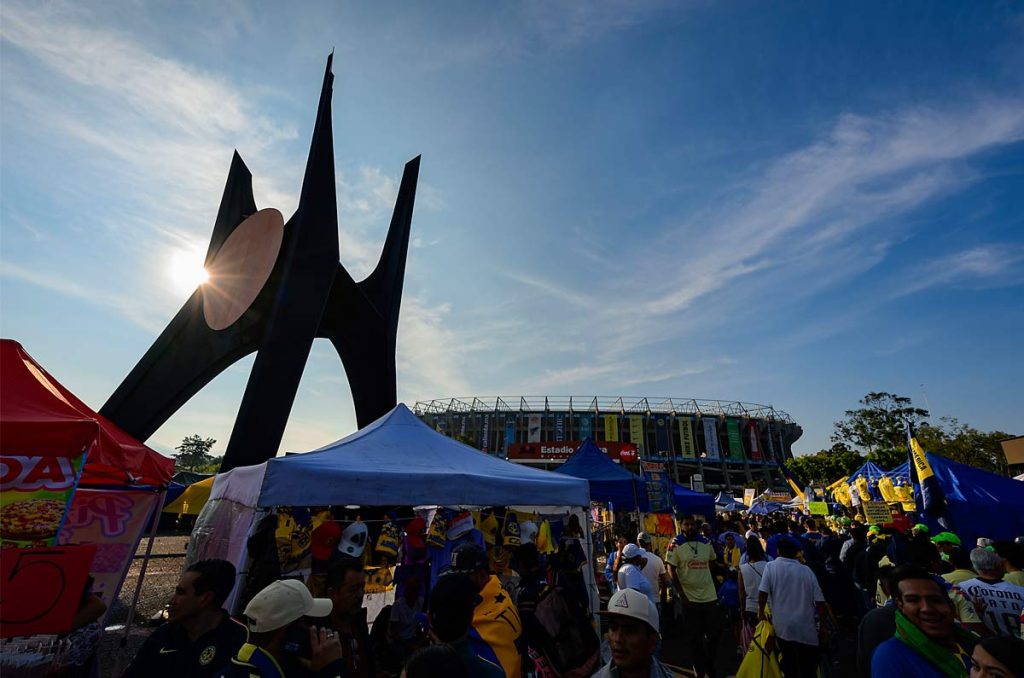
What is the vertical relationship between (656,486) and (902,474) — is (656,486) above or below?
below

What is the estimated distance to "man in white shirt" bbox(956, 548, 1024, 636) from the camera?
366 centimetres

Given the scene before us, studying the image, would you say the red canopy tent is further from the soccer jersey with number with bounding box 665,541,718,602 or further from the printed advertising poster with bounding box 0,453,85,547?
the soccer jersey with number with bounding box 665,541,718,602

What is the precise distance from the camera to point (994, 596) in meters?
3.77

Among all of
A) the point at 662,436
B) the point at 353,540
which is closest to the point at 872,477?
the point at 353,540

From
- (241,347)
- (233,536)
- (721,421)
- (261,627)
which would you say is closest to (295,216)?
(241,347)

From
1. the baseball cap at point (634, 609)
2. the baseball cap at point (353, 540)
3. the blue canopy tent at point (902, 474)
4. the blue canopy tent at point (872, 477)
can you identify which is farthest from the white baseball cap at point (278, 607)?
the blue canopy tent at point (872, 477)

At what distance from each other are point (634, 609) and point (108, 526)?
7027 mm

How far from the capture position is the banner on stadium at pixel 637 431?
194ft

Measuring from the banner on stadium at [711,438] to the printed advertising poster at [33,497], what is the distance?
210 feet

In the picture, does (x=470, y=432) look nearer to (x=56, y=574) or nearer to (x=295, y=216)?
(x=295, y=216)

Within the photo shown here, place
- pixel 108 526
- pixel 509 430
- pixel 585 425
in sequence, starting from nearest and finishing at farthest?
pixel 108 526
pixel 585 425
pixel 509 430

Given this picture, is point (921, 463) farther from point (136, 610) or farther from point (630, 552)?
point (136, 610)

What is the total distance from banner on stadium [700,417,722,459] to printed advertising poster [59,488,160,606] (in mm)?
62411

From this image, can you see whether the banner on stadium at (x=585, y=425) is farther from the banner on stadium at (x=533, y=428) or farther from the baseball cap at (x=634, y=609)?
the baseball cap at (x=634, y=609)
